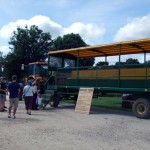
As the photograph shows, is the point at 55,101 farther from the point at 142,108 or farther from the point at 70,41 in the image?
the point at 70,41

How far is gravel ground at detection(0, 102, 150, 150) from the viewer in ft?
25.1

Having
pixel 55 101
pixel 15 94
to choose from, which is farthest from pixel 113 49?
pixel 15 94

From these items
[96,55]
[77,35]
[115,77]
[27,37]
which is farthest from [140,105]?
[27,37]

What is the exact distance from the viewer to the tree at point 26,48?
46344 mm

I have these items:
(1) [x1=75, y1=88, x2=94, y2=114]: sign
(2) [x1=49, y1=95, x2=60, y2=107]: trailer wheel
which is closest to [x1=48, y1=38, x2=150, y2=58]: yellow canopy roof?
(1) [x1=75, y1=88, x2=94, y2=114]: sign

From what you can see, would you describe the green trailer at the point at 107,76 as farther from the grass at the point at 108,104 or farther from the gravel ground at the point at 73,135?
the gravel ground at the point at 73,135

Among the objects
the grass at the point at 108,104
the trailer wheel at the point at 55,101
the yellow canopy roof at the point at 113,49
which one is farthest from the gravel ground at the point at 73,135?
the trailer wheel at the point at 55,101

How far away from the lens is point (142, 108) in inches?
536

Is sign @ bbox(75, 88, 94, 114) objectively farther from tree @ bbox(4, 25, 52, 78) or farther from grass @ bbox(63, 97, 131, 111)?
tree @ bbox(4, 25, 52, 78)

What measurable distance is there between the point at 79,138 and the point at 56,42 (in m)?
38.5

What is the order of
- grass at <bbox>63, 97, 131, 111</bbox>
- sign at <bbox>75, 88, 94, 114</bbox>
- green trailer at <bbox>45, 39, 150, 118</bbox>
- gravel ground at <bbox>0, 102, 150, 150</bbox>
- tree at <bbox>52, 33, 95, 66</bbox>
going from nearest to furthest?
gravel ground at <bbox>0, 102, 150, 150</bbox> → green trailer at <bbox>45, 39, 150, 118</bbox> → sign at <bbox>75, 88, 94, 114</bbox> → grass at <bbox>63, 97, 131, 111</bbox> → tree at <bbox>52, 33, 95, 66</bbox>

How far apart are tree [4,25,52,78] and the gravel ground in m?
35.1

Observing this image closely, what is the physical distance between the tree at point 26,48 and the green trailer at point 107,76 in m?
27.7

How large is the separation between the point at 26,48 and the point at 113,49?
3364 centimetres
